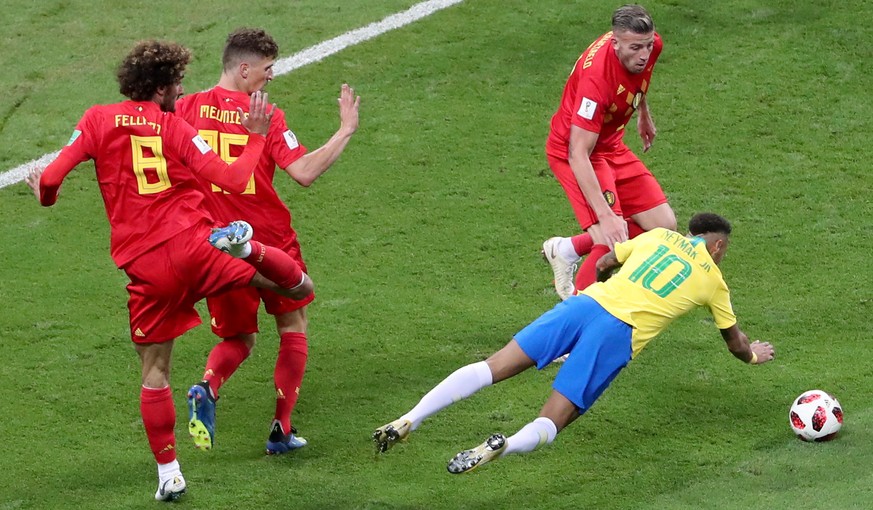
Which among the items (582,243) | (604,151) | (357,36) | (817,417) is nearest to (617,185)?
(604,151)

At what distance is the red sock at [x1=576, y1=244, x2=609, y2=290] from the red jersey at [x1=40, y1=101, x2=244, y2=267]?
2383 mm

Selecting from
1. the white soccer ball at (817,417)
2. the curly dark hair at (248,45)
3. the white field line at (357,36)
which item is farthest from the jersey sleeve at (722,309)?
the white field line at (357,36)

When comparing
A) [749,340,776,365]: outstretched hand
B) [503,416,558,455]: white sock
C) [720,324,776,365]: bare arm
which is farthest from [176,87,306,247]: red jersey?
[749,340,776,365]: outstretched hand

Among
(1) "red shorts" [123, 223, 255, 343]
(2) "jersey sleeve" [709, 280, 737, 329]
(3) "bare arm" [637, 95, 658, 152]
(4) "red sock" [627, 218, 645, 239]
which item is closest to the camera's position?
(1) "red shorts" [123, 223, 255, 343]

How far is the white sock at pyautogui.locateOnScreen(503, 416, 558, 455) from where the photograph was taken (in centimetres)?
577

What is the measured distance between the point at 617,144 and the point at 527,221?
177 cm

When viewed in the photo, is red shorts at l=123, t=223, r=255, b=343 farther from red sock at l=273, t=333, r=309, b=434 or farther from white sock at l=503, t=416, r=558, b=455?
white sock at l=503, t=416, r=558, b=455

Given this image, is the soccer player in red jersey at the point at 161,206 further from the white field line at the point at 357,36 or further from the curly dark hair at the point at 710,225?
the white field line at the point at 357,36

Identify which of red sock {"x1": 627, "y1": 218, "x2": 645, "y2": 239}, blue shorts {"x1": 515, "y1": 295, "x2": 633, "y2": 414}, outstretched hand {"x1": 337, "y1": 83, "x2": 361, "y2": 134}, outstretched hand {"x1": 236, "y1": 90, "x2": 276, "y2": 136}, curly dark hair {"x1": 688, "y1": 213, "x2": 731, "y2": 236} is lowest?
red sock {"x1": 627, "y1": 218, "x2": 645, "y2": 239}

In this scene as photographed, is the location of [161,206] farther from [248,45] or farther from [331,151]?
[248,45]

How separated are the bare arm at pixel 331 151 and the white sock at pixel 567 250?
1958 mm

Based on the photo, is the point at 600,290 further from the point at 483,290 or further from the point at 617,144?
the point at 483,290

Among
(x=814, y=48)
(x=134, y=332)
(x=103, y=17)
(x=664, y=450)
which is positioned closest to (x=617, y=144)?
(x=664, y=450)

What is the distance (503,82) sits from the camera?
10.9m
